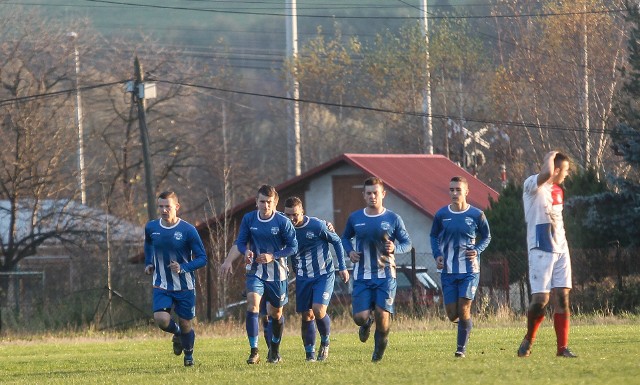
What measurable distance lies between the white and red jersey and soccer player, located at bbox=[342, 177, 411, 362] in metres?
1.56

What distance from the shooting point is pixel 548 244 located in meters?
12.7

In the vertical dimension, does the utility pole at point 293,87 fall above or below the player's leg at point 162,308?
above

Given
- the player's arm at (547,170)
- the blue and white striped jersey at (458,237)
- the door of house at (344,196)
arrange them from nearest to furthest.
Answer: the player's arm at (547,170), the blue and white striped jersey at (458,237), the door of house at (344,196)

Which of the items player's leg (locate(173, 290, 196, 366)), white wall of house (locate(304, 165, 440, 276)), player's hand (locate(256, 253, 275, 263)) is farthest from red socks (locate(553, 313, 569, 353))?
white wall of house (locate(304, 165, 440, 276))

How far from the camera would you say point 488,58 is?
60.7 metres

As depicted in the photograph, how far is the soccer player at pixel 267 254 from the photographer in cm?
1431

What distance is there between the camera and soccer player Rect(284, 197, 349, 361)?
14734 millimetres

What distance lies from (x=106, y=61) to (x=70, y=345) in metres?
37.9

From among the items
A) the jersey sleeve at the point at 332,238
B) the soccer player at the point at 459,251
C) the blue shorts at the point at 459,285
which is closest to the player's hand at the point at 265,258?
the jersey sleeve at the point at 332,238

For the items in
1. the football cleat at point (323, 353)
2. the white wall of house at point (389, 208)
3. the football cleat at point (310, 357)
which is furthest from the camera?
the white wall of house at point (389, 208)

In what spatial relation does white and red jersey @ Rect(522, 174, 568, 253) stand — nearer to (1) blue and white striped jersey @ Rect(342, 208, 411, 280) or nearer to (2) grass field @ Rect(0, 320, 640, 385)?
(2) grass field @ Rect(0, 320, 640, 385)

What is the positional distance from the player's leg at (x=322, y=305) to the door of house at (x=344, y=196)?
28.8m

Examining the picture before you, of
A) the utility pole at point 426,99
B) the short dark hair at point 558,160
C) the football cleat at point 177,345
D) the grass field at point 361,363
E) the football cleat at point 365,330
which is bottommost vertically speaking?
the grass field at point 361,363

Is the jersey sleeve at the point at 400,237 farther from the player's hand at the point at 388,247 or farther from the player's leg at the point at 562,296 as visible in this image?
the player's leg at the point at 562,296
